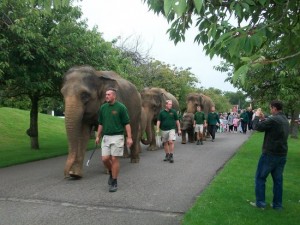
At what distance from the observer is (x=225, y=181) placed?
9.76 metres

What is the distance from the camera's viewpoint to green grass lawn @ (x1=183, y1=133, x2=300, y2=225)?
6574 millimetres

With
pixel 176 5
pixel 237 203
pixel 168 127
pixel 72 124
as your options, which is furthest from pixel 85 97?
pixel 176 5

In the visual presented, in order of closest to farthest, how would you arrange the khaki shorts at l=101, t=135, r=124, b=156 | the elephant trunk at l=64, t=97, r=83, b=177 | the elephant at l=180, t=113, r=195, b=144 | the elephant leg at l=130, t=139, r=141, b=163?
the khaki shorts at l=101, t=135, r=124, b=156, the elephant trunk at l=64, t=97, r=83, b=177, the elephant leg at l=130, t=139, r=141, b=163, the elephant at l=180, t=113, r=195, b=144

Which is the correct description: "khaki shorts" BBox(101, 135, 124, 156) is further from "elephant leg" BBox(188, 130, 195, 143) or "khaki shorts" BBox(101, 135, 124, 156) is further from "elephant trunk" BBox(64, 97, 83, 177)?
"elephant leg" BBox(188, 130, 195, 143)

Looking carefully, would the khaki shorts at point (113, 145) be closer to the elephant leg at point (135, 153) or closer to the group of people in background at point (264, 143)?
the group of people in background at point (264, 143)

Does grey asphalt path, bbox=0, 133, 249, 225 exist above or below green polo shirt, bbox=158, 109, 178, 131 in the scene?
below

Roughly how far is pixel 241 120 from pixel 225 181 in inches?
954

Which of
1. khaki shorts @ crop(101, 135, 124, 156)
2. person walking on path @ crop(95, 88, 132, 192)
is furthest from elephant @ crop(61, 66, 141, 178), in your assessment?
khaki shorts @ crop(101, 135, 124, 156)

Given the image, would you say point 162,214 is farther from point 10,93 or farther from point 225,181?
point 10,93

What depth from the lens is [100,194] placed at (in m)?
8.28

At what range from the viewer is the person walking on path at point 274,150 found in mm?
7328

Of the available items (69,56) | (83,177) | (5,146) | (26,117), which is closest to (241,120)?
(26,117)

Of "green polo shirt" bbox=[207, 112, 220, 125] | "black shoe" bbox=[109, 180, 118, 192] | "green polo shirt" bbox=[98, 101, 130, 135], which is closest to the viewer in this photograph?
"black shoe" bbox=[109, 180, 118, 192]

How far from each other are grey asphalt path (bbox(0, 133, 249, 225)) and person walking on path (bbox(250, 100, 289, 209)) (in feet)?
4.37
